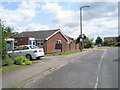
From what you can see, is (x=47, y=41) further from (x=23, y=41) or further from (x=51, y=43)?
(x=23, y=41)

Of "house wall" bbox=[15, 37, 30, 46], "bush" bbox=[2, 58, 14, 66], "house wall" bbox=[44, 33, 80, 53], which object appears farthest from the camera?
"house wall" bbox=[44, 33, 80, 53]

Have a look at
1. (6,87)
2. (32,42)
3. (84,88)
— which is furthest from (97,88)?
(32,42)

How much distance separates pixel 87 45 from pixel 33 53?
41607mm

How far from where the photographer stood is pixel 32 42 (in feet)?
89.6

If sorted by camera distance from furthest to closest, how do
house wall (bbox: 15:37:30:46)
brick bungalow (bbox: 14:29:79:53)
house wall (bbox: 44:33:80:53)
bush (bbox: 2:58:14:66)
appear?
house wall (bbox: 44:33:80:53) → brick bungalow (bbox: 14:29:79:53) → house wall (bbox: 15:37:30:46) → bush (bbox: 2:58:14:66)

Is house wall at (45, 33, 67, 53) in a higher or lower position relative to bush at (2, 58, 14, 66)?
higher

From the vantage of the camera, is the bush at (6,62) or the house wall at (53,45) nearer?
the bush at (6,62)

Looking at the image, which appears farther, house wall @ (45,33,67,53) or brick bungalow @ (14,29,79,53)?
house wall @ (45,33,67,53)

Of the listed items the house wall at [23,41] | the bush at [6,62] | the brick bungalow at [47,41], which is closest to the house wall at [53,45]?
the brick bungalow at [47,41]

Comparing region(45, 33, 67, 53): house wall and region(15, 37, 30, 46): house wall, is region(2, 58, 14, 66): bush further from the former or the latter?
region(45, 33, 67, 53): house wall

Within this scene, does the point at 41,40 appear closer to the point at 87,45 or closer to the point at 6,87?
the point at 6,87

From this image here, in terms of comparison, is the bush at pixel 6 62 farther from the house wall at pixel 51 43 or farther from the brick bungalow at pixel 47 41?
the house wall at pixel 51 43

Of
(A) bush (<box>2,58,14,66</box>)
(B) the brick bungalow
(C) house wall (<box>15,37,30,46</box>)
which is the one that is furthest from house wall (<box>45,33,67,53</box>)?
(A) bush (<box>2,58,14,66</box>)

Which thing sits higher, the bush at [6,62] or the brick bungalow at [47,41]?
the brick bungalow at [47,41]
